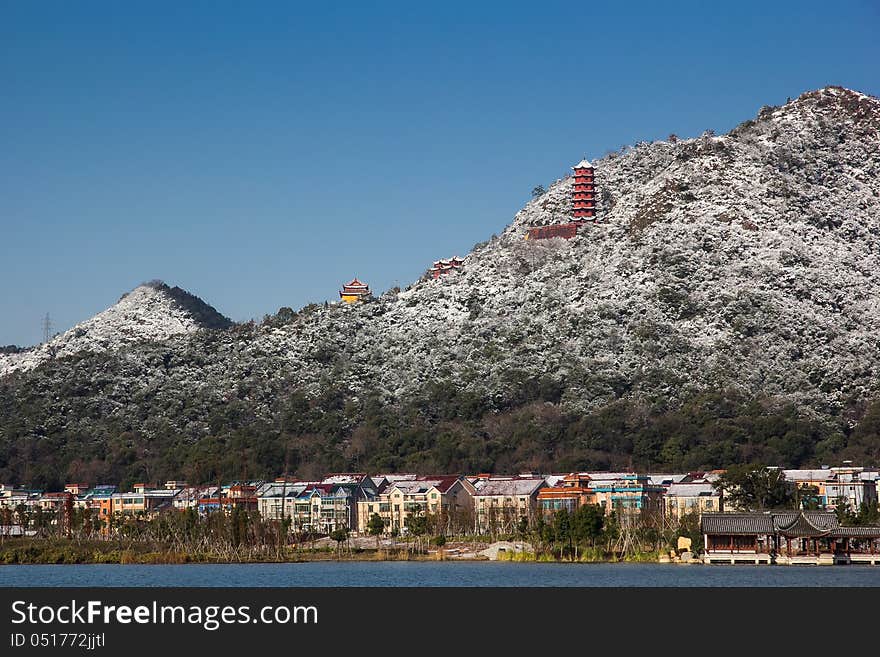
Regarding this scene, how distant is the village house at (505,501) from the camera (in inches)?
3573

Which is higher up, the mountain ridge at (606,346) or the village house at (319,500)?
the mountain ridge at (606,346)

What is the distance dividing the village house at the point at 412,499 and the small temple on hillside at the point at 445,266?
6919 cm

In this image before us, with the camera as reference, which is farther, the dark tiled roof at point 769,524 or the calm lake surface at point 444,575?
the dark tiled roof at point 769,524

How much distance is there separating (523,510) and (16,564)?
30.4 m

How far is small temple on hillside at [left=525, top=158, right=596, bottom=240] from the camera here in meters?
169

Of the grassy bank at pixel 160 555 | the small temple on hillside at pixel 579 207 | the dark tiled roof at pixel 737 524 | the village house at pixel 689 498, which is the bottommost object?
the grassy bank at pixel 160 555

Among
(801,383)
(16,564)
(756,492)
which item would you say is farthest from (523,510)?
(801,383)

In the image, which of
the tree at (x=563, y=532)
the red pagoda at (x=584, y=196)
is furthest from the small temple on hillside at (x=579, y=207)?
the tree at (x=563, y=532)

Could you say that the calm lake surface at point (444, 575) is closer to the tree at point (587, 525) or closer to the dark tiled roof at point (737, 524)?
the dark tiled roof at point (737, 524)

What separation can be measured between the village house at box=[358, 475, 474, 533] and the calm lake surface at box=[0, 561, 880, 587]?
2682 cm

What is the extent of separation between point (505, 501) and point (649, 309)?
45430 millimetres

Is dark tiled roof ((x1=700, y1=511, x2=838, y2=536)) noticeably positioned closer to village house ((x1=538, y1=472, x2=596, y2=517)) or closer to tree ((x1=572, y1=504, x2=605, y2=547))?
tree ((x1=572, y1=504, x2=605, y2=547))
